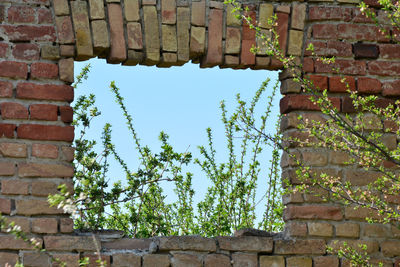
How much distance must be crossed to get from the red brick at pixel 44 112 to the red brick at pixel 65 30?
42 cm

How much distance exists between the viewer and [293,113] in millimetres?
4199

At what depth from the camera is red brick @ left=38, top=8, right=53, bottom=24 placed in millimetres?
3971

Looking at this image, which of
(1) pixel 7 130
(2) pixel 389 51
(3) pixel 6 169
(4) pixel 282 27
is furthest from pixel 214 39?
(3) pixel 6 169

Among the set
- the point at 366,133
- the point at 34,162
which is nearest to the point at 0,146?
the point at 34,162

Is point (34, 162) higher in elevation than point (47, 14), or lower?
lower

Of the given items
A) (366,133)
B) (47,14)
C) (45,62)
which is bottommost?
(366,133)

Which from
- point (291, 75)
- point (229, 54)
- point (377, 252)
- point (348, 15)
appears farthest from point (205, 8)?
point (377, 252)

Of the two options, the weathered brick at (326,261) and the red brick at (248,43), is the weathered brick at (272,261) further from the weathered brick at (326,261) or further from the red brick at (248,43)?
the red brick at (248,43)

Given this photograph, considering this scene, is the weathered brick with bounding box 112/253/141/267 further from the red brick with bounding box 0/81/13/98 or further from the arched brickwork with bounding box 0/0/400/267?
the red brick with bounding box 0/81/13/98

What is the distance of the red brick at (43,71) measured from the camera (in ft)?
12.9

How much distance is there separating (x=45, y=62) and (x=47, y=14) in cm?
30

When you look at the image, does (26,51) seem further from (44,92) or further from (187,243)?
(187,243)

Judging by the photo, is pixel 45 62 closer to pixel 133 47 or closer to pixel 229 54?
pixel 133 47

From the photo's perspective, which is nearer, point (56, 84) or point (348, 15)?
point (56, 84)
